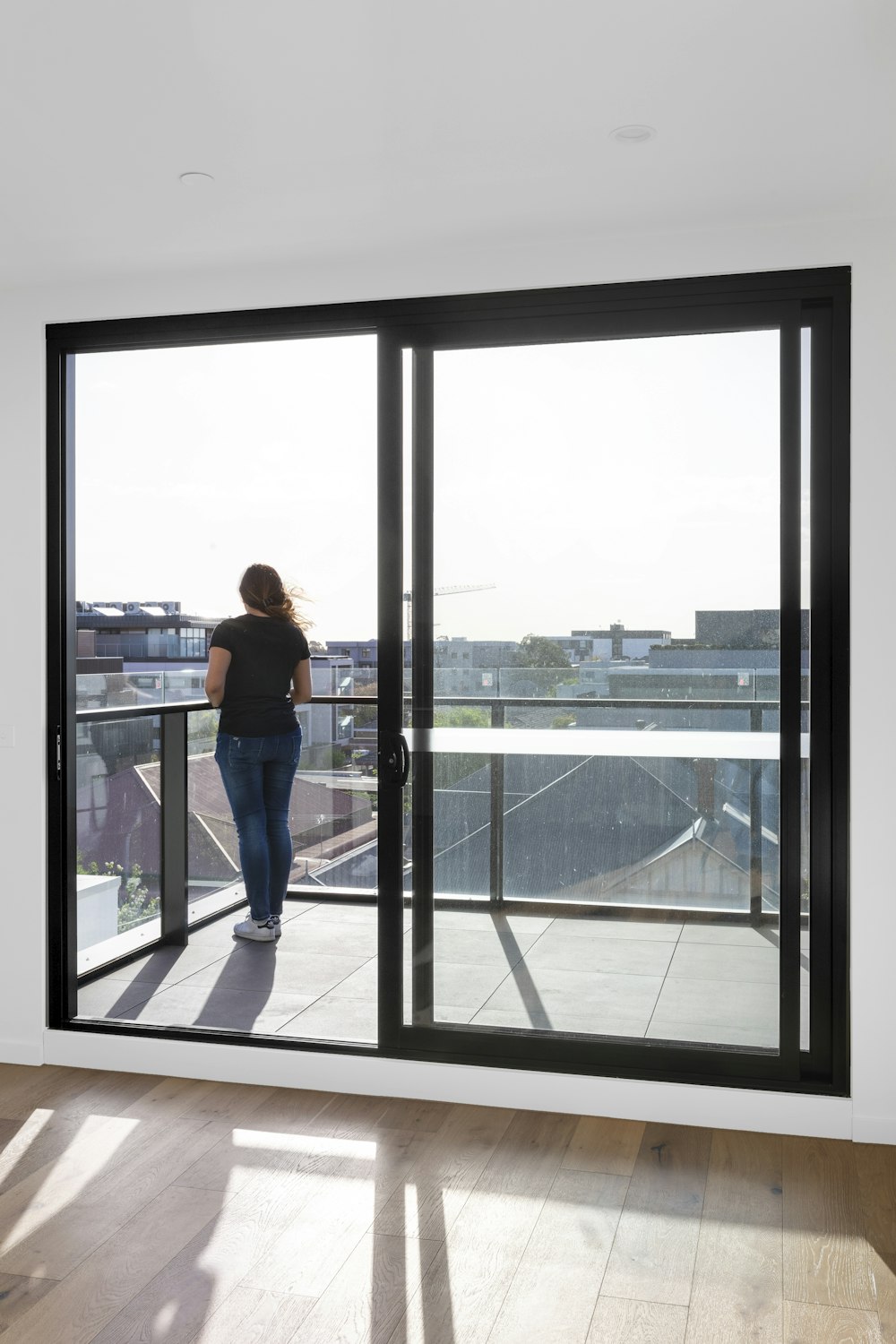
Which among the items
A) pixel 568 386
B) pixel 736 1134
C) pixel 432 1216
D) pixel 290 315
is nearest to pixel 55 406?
pixel 290 315

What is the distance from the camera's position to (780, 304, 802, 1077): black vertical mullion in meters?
3.12

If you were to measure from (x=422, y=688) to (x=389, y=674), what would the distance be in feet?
0.37

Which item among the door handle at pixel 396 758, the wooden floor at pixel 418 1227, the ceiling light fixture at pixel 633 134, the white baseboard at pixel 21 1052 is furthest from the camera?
the white baseboard at pixel 21 1052

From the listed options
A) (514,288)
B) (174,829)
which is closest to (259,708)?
(174,829)

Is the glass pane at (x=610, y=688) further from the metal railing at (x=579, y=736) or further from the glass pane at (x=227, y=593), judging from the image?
the glass pane at (x=227, y=593)

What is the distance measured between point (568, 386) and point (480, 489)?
1.30 ft

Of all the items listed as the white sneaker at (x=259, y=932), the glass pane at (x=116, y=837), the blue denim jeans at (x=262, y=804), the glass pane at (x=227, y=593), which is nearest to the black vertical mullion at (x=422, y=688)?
the glass pane at (x=227, y=593)

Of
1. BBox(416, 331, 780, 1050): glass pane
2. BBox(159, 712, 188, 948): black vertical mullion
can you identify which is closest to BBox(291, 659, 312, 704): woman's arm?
BBox(159, 712, 188, 948): black vertical mullion

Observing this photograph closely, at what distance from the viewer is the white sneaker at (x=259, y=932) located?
4.75 metres

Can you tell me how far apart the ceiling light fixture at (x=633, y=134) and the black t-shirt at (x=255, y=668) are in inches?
99.1

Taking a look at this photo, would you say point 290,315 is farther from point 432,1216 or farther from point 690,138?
point 432,1216

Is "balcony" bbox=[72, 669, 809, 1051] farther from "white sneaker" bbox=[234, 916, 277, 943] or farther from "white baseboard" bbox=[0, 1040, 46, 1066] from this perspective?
"white sneaker" bbox=[234, 916, 277, 943]

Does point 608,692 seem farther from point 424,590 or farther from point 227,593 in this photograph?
point 227,593

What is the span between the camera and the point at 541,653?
3.32m
